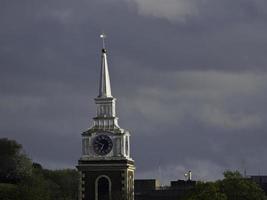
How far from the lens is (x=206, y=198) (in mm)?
199625

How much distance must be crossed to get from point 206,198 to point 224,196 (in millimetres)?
2115

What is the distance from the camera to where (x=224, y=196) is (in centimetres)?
19975
